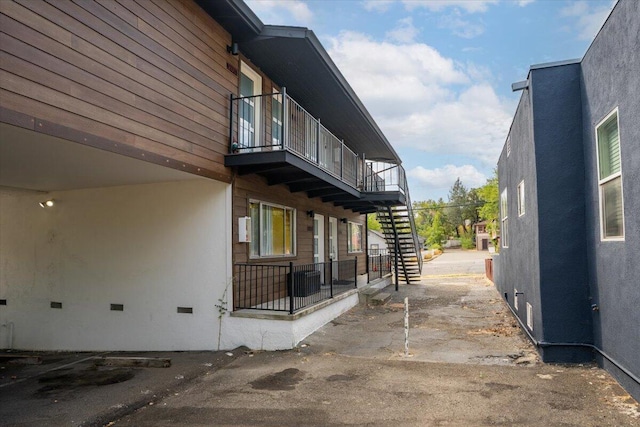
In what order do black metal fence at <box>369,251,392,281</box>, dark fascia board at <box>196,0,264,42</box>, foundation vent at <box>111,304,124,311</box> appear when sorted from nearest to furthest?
dark fascia board at <box>196,0,264,42</box>, foundation vent at <box>111,304,124,311</box>, black metal fence at <box>369,251,392,281</box>

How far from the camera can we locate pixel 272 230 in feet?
32.3

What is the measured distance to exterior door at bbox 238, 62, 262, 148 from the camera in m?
8.82

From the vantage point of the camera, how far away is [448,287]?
57.2 ft

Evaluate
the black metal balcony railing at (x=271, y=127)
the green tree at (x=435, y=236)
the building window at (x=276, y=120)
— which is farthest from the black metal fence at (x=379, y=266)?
the green tree at (x=435, y=236)

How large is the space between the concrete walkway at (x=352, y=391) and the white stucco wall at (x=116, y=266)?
3.63 ft

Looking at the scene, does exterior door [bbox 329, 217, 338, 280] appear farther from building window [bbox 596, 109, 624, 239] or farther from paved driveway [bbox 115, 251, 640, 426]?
building window [bbox 596, 109, 624, 239]

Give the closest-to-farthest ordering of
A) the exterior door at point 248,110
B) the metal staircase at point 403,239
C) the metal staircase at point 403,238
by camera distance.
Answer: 1. the exterior door at point 248,110
2. the metal staircase at point 403,238
3. the metal staircase at point 403,239

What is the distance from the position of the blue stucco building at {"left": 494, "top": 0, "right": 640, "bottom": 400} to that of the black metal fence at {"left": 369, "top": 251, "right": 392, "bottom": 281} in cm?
910

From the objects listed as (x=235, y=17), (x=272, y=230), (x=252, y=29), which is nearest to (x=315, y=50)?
(x=252, y=29)

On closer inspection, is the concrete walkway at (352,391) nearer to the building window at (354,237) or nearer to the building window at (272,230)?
the building window at (272,230)

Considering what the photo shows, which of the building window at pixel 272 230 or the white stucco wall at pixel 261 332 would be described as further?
the building window at pixel 272 230

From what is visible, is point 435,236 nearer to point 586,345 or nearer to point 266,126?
point 266,126

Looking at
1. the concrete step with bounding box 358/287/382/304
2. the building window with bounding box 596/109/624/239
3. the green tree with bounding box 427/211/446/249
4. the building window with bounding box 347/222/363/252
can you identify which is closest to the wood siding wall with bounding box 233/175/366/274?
the building window with bounding box 347/222/363/252

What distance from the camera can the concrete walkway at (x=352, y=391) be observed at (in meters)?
4.46
